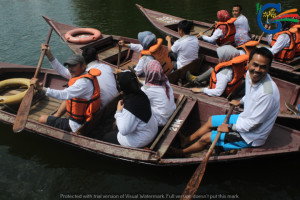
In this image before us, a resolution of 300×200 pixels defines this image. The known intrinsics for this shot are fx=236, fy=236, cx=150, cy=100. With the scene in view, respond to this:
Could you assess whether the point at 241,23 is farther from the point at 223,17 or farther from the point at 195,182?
the point at 195,182

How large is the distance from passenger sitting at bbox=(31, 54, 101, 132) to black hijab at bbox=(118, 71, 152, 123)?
0.93 metres

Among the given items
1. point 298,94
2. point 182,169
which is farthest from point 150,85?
point 298,94

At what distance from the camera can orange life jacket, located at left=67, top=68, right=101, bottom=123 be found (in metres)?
3.94

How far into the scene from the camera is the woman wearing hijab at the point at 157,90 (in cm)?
350

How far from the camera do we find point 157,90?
3.55 m

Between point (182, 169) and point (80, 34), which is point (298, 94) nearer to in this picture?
point (182, 169)

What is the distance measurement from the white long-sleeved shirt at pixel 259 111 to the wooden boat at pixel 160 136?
31 cm

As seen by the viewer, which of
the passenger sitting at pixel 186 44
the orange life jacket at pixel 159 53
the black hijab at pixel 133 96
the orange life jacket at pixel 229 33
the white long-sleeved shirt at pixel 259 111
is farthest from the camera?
the orange life jacket at pixel 229 33

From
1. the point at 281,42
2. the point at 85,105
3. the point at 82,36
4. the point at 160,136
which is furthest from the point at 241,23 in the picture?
the point at 85,105

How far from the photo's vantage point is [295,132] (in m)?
3.71

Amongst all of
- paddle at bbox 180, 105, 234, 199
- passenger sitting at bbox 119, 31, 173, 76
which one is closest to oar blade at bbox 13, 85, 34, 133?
passenger sitting at bbox 119, 31, 173, 76

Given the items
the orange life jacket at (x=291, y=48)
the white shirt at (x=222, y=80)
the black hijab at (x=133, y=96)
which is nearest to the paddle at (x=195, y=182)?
the black hijab at (x=133, y=96)

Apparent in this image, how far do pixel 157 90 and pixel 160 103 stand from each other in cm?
26

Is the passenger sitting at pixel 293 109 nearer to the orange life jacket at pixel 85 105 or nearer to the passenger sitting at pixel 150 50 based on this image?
the passenger sitting at pixel 150 50
